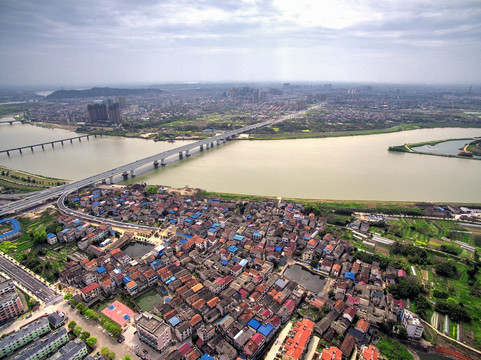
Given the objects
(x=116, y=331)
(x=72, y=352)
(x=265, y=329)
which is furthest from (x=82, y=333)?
(x=265, y=329)

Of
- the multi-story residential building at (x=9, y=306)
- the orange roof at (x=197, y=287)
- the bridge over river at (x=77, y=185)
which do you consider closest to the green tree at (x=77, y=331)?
the multi-story residential building at (x=9, y=306)

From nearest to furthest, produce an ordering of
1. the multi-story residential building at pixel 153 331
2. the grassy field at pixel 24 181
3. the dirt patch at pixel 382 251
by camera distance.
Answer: the multi-story residential building at pixel 153 331
the dirt patch at pixel 382 251
the grassy field at pixel 24 181

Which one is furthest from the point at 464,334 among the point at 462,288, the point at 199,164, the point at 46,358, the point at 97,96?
the point at 97,96

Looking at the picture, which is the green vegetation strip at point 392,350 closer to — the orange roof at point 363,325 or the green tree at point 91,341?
the orange roof at point 363,325

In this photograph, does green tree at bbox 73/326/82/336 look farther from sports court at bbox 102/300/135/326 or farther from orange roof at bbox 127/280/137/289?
orange roof at bbox 127/280/137/289

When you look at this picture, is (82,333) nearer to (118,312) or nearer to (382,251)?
(118,312)

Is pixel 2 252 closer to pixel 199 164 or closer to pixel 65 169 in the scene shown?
pixel 65 169
